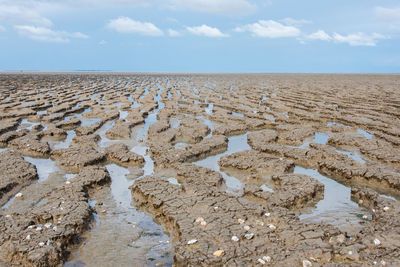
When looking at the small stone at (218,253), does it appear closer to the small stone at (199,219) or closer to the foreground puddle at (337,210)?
the small stone at (199,219)

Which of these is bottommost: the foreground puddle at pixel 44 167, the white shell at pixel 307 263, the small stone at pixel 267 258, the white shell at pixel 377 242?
the foreground puddle at pixel 44 167

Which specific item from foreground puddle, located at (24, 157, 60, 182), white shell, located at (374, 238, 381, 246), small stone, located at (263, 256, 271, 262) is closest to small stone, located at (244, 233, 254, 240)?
small stone, located at (263, 256, 271, 262)

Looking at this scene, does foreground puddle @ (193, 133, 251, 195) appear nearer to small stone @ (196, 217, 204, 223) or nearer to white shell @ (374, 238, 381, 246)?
small stone @ (196, 217, 204, 223)

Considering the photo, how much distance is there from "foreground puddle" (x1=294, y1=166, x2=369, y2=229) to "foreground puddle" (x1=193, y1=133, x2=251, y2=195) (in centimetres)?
112

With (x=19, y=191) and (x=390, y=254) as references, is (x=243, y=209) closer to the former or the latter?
(x=390, y=254)

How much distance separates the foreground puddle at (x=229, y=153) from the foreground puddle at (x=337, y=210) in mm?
1116

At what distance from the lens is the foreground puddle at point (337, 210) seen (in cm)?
400

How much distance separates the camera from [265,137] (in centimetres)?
768

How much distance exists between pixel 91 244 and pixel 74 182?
1.59m

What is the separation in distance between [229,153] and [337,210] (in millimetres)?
2862

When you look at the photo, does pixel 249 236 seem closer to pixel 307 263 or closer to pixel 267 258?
pixel 267 258

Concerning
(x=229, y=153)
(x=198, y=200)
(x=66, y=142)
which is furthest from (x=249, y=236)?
(x=66, y=142)

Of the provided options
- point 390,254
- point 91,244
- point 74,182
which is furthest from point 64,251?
point 390,254

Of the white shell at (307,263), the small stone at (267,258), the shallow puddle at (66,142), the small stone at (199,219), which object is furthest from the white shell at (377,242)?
the shallow puddle at (66,142)
